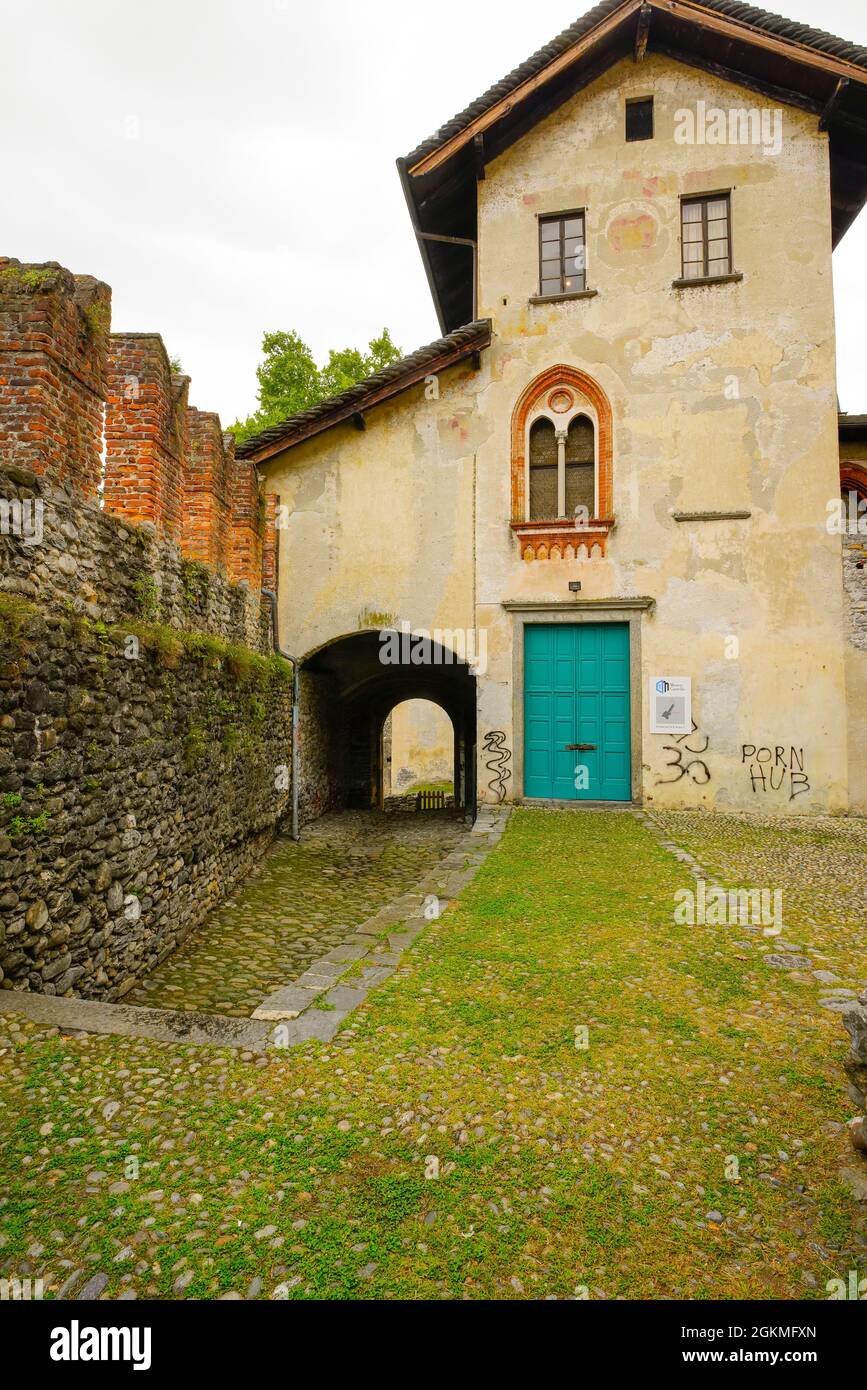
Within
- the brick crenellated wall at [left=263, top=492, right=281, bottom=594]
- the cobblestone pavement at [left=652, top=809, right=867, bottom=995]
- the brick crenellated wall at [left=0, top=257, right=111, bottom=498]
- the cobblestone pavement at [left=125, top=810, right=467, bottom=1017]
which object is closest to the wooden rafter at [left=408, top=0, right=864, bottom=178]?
the brick crenellated wall at [left=263, top=492, right=281, bottom=594]

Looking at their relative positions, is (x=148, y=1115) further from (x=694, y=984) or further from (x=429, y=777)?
(x=429, y=777)

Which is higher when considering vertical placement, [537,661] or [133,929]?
[537,661]

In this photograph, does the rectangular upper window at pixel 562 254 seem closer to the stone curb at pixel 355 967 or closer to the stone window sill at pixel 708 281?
the stone window sill at pixel 708 281

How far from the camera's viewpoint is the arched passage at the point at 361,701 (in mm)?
11992

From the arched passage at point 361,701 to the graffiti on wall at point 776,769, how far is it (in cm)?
456

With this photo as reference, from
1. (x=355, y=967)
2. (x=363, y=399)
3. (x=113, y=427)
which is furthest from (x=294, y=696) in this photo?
(x=355, y=967)

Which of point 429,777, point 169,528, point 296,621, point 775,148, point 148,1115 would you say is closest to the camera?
point 148,1115

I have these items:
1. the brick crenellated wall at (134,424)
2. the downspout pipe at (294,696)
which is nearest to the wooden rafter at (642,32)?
the brick crenellated wall at (134,424)

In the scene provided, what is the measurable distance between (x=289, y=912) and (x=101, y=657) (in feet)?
11.6

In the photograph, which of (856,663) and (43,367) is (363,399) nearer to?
(43,367)

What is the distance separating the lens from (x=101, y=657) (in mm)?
4902

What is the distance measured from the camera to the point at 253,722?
8758 millimetres

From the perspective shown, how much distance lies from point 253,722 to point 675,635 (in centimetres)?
626
